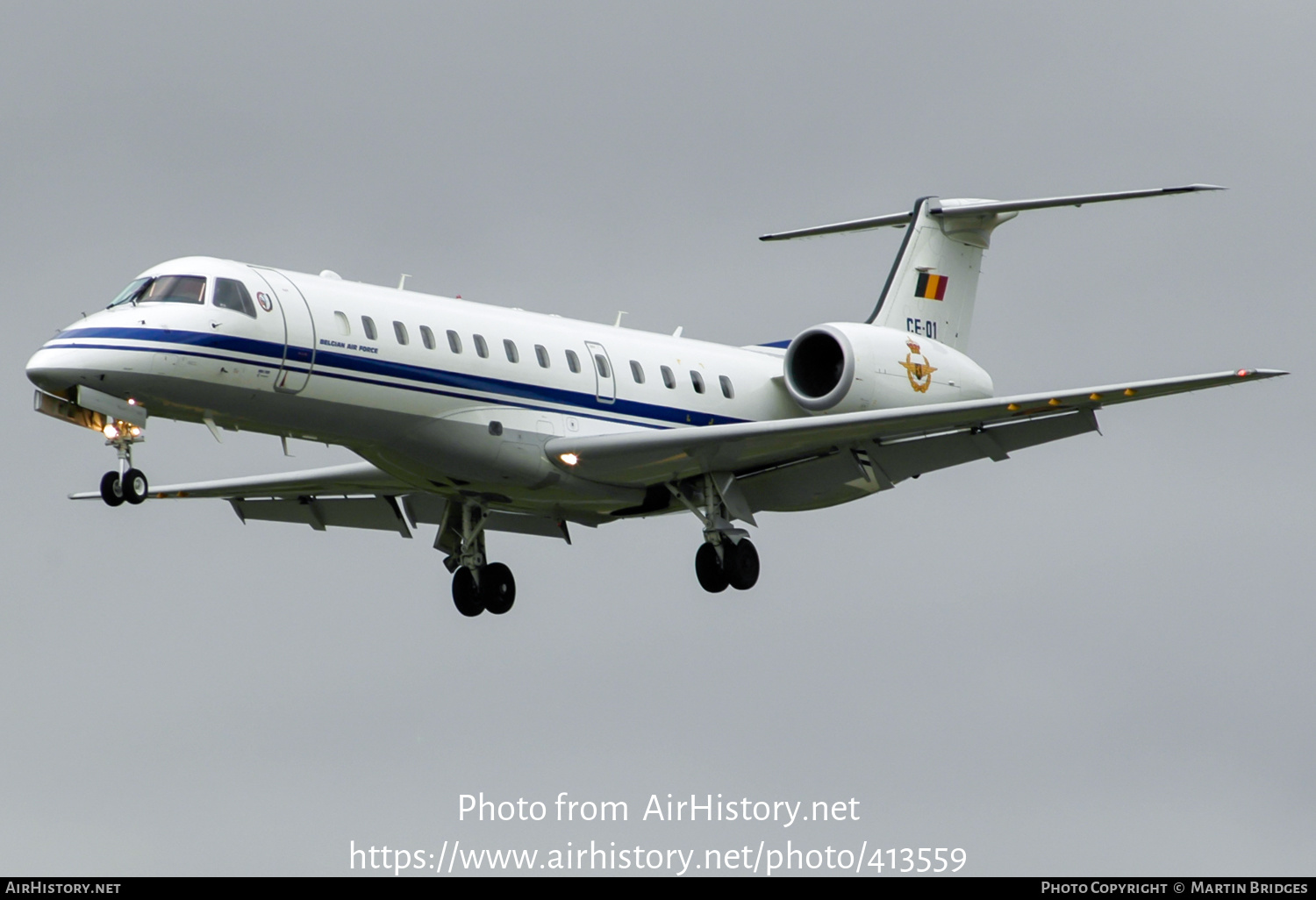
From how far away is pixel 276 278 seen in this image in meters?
24.4

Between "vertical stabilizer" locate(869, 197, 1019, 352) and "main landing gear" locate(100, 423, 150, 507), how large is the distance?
1165cm

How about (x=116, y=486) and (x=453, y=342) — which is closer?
(x=116, y=486)

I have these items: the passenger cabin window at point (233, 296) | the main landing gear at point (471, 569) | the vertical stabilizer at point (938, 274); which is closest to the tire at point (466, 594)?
the main landing gear at point (471, 569)

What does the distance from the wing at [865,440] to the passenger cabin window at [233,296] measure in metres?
4.14

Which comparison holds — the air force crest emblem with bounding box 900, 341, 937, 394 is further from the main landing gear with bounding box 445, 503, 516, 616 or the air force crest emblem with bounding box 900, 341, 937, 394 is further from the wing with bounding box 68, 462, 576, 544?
the main landing gear with bounding box 445, 503, 516, 616

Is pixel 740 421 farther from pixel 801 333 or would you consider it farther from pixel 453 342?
pixel 453 342

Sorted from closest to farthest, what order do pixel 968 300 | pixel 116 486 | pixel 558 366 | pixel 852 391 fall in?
pixel 116 486, pixel 558 366, pixel 852 391, pixel 968 300

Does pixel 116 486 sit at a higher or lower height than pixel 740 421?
lower

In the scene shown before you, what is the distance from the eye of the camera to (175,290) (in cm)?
2375

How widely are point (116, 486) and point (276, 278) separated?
3162 millimetres

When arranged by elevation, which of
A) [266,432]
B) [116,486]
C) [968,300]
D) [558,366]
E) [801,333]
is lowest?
[116,486]

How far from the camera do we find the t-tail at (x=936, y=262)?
31.0 m

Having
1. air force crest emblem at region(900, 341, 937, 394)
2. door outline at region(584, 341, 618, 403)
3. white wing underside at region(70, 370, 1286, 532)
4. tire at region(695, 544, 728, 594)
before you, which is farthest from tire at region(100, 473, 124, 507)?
air force crest emblem at region(900, 341, 937, 394)

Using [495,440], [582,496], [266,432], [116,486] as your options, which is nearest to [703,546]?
[582,496]
